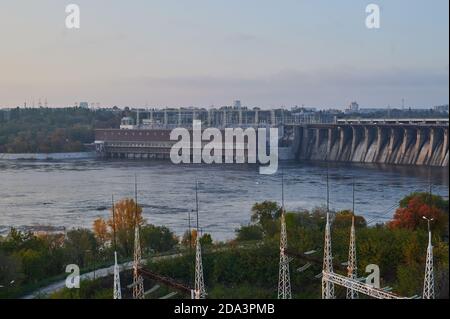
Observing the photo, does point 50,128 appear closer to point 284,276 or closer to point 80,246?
point 80,246

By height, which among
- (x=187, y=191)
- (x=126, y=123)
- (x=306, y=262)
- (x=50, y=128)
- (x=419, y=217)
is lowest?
(x=187, y=191)

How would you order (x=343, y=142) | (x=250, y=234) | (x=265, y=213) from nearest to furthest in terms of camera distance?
(x=250, y=234)
(x=265, y=213)
(x=343, y=142)

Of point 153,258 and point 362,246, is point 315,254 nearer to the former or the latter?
point 362,246

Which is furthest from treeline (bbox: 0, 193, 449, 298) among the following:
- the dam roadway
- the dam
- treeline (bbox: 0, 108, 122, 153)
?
treeline (bbox: 0, 108, 122, 153)

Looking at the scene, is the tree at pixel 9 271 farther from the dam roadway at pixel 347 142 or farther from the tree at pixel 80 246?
the dam roadway at pixel 347 142

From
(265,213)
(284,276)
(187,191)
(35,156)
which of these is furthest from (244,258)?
(35,156)

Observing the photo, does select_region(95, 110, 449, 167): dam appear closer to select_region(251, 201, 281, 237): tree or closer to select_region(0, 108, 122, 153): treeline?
select_region(0, 108, 122, 153): treeline

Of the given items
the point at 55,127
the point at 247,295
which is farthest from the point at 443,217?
the point at 55,127
